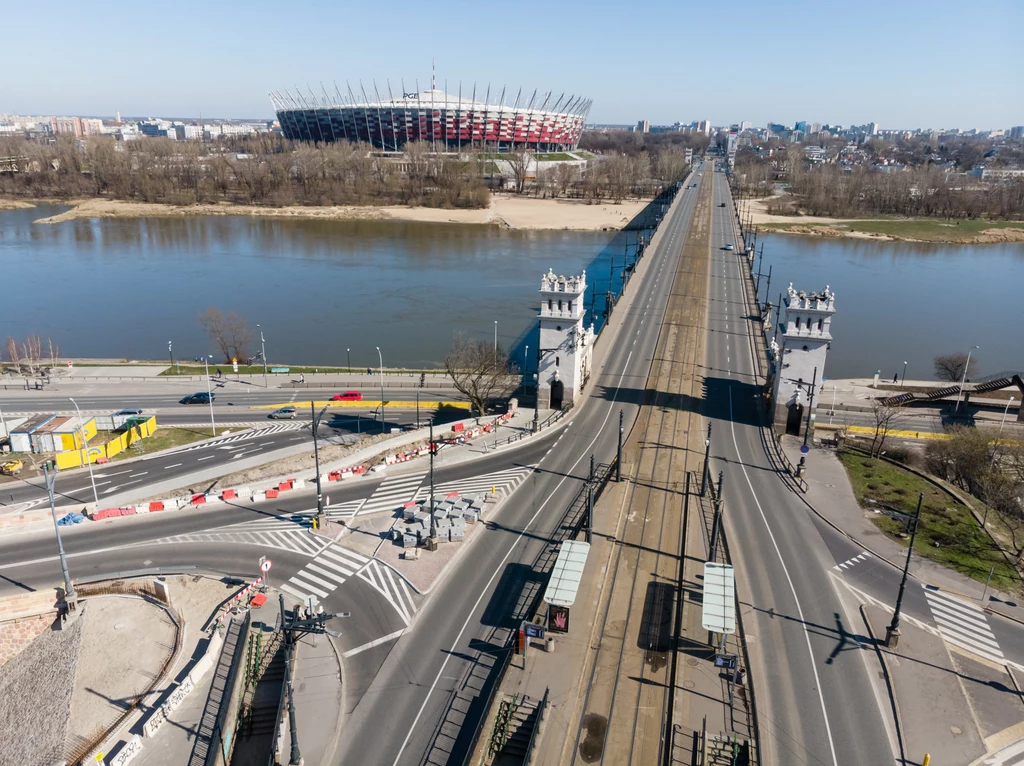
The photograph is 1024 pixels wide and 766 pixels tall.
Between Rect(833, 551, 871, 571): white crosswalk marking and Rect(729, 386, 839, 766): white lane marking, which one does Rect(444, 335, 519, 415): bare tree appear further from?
Rect(833, 551, 871, 571): white crosswalk marking

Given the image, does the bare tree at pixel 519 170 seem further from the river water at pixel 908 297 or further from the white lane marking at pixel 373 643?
the white lane marking at pixel 373 643

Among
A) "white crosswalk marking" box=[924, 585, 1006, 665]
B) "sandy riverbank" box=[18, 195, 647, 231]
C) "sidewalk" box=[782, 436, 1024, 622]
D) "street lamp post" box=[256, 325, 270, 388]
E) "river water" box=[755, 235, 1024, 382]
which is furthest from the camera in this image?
"sandy riverbank" box=[18, 195, 647, 231]

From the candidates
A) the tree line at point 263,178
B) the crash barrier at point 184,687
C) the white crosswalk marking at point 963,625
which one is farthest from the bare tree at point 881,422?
the tree line at point 263,178

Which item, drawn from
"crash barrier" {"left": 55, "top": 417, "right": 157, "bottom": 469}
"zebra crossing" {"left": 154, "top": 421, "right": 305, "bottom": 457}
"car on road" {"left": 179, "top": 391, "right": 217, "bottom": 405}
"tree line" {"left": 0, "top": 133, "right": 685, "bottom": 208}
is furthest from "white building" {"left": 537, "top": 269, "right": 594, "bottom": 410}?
"tree line" {"left": 0, "top": 133, "right": 685, "bottom": 208}

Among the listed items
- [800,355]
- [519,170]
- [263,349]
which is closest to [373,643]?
[800,355]

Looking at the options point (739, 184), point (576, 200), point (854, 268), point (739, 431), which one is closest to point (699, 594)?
point (739, 431)
